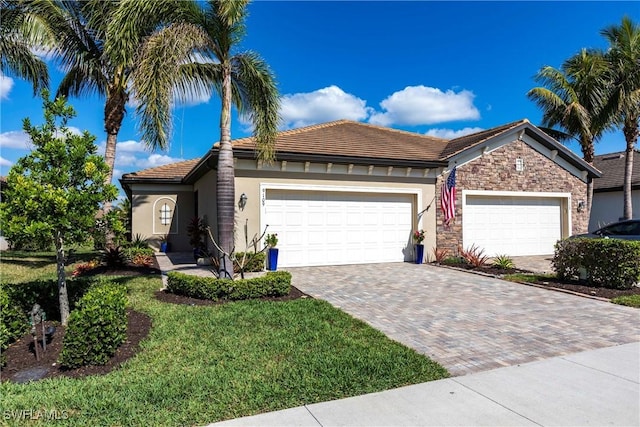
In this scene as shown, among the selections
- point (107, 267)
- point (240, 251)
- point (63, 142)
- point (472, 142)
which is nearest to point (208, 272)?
point (240, 251)

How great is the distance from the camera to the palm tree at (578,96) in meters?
17.0

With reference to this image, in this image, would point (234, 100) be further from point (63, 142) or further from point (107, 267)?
point (107, 267)

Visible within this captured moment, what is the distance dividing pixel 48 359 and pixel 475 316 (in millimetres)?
6189

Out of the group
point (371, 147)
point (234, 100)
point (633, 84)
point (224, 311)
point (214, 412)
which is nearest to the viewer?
point (214, 412)

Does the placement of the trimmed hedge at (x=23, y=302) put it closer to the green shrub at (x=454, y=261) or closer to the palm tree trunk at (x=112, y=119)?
the palm tree trunk at (x=112, y=119)

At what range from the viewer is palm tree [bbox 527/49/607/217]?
55.7 ft

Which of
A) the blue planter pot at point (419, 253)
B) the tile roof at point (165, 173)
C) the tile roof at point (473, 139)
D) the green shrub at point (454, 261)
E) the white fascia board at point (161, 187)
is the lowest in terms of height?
the green shrub at point (454, 261)

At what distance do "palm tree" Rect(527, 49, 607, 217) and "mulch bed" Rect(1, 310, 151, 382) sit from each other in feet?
59.9

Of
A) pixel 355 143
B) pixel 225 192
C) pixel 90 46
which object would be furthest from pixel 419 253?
pixel 90 46

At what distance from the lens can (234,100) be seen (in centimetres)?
938

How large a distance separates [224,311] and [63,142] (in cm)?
355

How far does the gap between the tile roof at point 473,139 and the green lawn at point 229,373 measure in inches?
402

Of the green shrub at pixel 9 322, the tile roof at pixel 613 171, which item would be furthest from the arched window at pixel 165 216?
the tile roof at pixel 613 171

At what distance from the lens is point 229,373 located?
4.06 m
